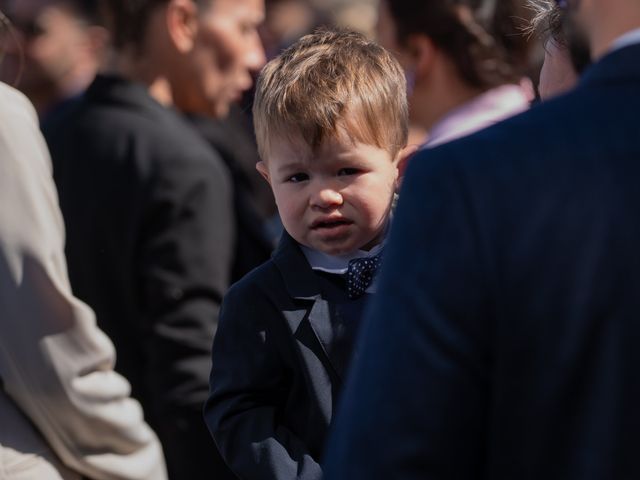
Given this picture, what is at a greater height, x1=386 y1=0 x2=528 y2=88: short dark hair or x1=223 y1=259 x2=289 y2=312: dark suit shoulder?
x1=386 y1=0 x2=528 y2=88: short dark hair

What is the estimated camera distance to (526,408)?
1.47 metres

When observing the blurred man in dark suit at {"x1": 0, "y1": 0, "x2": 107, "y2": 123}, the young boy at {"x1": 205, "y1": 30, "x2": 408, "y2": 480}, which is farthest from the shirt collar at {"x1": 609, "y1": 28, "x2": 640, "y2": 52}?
the blurred man in dark suit at {"x1": 0, "y1": 0, "x2": 107, "y2": 123}

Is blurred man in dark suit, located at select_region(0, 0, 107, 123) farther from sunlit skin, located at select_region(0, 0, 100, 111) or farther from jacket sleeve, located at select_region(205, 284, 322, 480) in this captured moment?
jacket sleeve, located at select_region(205, 284, 322, 480)

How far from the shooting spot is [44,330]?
263cm

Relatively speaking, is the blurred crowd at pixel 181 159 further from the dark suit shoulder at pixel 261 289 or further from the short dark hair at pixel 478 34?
the dark suit shoulder at pixel 261 289

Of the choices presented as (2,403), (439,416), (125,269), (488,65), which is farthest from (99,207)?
(439,416)

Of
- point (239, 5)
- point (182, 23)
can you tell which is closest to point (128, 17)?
point (182, 23)

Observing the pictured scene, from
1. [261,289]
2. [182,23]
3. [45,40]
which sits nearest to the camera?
[261,289]

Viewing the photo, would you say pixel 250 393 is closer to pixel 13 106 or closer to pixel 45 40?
pixel 13 106

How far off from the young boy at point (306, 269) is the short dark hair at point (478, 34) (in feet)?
5.45

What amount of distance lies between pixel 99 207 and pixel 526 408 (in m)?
2.82

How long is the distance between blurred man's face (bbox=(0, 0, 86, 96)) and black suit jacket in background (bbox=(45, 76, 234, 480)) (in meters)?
2.89

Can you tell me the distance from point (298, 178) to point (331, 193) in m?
0.09

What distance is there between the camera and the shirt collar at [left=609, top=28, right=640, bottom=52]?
150 centimetres
